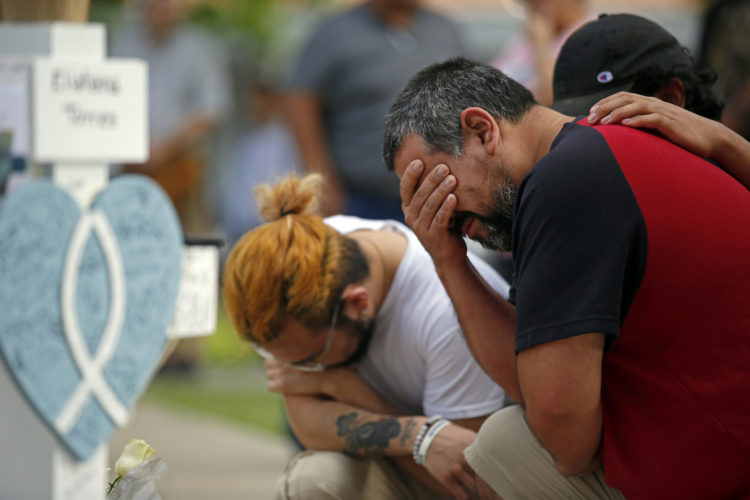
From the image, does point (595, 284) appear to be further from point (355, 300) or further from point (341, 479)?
point (341, 479)

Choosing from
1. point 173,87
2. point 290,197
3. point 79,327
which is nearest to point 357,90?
point 290,197

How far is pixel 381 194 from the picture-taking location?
441cm

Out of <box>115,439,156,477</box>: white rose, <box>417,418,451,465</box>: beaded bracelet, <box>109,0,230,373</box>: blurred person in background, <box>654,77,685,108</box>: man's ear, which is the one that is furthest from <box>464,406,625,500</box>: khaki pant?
<box>109,0,230,373</box>: blurred person in background

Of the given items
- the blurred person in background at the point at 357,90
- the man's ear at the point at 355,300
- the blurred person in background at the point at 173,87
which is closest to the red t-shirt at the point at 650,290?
the man's ear at the point at 355,300

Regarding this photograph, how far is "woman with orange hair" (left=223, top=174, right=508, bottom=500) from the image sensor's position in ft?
8.70

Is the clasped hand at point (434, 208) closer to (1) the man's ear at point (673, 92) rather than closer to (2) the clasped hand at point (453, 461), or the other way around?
(2) the clasped hand at point (453, 461)

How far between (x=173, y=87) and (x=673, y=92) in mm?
4420

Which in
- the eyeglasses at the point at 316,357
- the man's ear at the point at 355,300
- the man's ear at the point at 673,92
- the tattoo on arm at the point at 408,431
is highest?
the man's ear at the point at 673,92

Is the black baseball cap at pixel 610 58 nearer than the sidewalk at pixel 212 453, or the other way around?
the black baseball cap at pixel 610 58

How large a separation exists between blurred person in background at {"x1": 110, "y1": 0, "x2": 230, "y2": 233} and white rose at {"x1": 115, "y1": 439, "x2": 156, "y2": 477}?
4.33 m

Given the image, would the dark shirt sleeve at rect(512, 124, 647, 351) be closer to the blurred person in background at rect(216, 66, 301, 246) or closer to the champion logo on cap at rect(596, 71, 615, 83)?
the champion logo on cap at rect(596, 71, 615, 83)

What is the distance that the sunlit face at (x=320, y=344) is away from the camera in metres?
2.71

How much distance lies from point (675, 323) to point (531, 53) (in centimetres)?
245

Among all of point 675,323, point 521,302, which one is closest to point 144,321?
point 521,302
